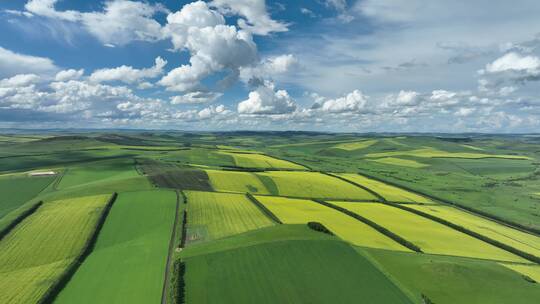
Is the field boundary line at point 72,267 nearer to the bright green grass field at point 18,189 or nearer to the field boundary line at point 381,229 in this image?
the bright green grass field at point 18,189

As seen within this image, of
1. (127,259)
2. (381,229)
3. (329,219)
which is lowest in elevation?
(381,229)

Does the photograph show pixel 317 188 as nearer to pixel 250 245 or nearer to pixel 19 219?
pixel 250 245

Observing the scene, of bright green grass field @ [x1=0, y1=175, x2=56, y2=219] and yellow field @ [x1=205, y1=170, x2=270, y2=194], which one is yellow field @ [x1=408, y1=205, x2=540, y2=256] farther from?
bright green grass field @ [x1=0, y1=175, x2=56, y2=219]

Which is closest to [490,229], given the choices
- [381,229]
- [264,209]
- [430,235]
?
[430,235]

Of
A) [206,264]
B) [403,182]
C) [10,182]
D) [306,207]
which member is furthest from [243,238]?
[403,182]

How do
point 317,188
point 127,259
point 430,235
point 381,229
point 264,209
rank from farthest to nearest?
point 317,188
point 264,209
point 381,229
point 430,235
point 127,259

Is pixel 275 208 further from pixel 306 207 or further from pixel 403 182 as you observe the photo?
pixel 403 182

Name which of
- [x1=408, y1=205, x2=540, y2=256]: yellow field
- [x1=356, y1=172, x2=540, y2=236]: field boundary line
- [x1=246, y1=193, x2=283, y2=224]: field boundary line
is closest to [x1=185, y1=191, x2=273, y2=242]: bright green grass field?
[x1=246, y1=193, x2=283, y2=224]: field boundary line
